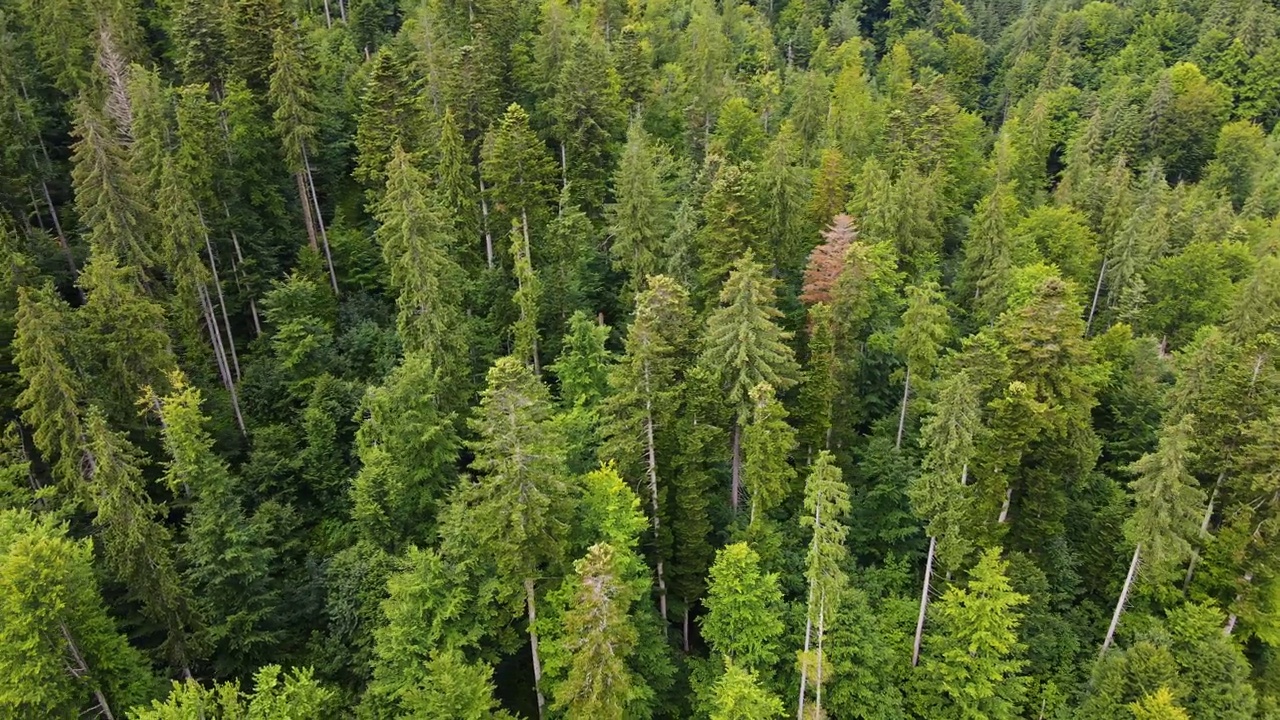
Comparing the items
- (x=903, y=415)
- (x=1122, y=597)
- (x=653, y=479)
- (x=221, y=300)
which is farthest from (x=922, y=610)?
(x=221, y=300)

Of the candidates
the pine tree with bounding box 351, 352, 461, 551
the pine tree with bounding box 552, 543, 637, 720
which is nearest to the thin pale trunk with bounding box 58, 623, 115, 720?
the pine tree with bounding box 351, 352, 461, 551

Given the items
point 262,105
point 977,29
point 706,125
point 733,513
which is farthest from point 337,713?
point 977,29

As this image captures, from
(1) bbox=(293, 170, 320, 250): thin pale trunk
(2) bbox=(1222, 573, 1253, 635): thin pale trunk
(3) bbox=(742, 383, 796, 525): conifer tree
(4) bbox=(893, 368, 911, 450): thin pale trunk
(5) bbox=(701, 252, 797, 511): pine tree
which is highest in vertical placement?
(1) bbox=(293, 170, 320, 250): thin pale trunk

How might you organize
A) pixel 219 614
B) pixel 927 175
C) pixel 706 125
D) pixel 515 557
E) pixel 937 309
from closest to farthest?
pixel 515 557 < pixel 219 614 < pixel 937 309 < pixel 927 175 < pixel 706 125

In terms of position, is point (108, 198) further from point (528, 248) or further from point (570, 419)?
point (570, 419)

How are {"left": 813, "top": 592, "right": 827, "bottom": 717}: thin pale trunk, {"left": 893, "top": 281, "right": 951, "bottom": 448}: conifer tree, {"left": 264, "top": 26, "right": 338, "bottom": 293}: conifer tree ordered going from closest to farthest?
1. {"left": 813, "top": 592, "right": 827, "bottom": 717}: thin pale trunk
2. {"left": 893, "top": 281, "right": 951, "bottom": 448}: conifer tree
3. {"left": 264, "top": 26, "right": 338, "bottom": 293}: conifer tree

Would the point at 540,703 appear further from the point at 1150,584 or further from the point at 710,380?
the point at 1150,584

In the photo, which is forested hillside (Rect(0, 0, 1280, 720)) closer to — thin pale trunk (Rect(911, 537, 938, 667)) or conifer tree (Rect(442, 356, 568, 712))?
conifer tree (Rect(442, 356, 568, 712))
